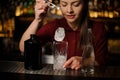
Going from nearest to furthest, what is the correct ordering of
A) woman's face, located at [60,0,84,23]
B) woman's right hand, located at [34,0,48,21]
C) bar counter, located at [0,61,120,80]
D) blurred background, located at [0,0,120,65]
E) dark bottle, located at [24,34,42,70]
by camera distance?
bar counter, located at [0,61,120,80] → dark bottle, located at [24,34,42,70] → woman's right hand, located at [34,0,48,21] → woman's face, located at [60,0,84,23] → blurred background, located at [0,0,120,65]

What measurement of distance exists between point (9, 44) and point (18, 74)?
235cm

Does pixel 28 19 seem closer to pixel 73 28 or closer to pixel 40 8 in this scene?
pixel 73 28

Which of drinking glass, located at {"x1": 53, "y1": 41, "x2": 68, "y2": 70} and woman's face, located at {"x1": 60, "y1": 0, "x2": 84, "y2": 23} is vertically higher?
woman's face, located at {"x1": 60, "y1": 0, "x2": 84, "y2": 23}

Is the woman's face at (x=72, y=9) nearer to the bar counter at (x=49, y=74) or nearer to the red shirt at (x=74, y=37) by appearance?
the red shirt at (x=74, y=37)

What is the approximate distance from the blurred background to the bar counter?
6.57 feet

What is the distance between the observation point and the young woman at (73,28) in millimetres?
1802

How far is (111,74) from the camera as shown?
1.46m

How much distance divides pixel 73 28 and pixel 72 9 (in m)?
0.18

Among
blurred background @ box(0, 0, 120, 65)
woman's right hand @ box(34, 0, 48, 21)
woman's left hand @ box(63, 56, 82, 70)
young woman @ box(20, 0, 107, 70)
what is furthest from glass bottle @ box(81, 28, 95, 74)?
blurred background @ box(0, 0, 120, 65)

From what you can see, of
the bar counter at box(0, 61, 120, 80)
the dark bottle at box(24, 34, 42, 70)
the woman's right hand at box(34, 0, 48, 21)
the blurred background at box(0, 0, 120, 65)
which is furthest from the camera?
the blurred background at box(0, 0, 120, 65)

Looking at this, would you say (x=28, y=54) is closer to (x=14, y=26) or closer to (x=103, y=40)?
(x=103, y=40)

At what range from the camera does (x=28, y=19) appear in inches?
144

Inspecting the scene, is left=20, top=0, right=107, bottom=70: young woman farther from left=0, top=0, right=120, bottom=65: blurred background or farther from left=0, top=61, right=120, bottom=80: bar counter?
left=0, top=0, right=120, bottom=65: blurred background

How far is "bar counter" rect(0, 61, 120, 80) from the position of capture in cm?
136
